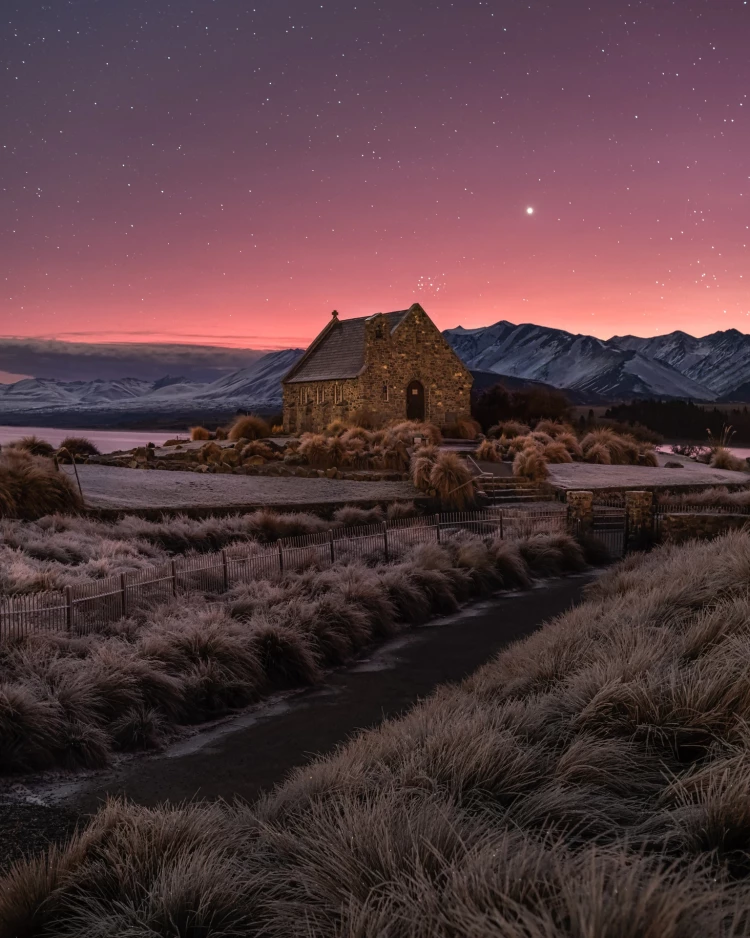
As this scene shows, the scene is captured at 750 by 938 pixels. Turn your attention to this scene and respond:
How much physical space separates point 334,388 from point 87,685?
26111 millimetres

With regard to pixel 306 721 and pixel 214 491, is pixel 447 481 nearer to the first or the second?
pixel 214 491

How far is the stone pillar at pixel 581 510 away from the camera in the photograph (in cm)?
1884

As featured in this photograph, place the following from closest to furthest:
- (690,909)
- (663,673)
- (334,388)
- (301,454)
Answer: (690,909), (663,673), (301,454), (334,388)

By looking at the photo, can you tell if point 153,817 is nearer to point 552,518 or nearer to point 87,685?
point 87,685

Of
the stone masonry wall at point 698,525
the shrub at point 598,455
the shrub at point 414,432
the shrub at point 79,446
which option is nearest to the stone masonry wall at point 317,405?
the shrub at point 414,432

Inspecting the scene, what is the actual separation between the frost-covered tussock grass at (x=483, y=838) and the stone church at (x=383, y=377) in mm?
26724

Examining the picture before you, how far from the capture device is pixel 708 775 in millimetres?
4344

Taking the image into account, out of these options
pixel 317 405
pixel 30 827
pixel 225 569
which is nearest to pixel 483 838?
pixel 30 827

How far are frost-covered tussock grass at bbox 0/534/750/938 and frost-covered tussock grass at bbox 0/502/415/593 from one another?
24.3ft

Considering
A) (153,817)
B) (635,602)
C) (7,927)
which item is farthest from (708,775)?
(635,602)

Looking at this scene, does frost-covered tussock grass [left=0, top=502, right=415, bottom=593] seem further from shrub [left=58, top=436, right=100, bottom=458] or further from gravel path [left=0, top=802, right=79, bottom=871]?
shrub [left=58, top=436, right=100, bottom=458]

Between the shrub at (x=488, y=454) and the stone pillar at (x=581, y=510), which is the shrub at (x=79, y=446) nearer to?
the shrub at (x=488, y=454)

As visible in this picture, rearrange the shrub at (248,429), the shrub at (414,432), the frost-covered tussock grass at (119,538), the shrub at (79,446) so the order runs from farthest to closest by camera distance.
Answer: the shrub at (248,429)
the shrub at (79,446)
the shrub at (414,432)
the frost-covered tussock grass at (119,538)

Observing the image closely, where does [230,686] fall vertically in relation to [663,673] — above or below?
below
